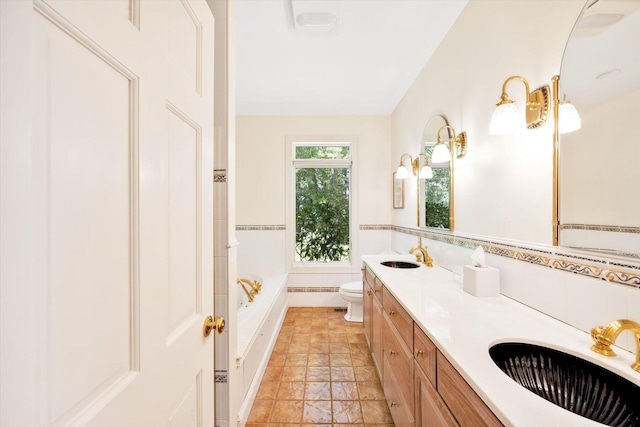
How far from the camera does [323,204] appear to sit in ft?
12.6

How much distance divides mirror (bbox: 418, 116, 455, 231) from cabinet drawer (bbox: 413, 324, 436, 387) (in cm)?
112

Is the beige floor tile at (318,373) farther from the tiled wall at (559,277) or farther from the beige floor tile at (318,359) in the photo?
the tiled wall at (559,277)

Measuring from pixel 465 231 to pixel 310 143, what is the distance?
2445 millimetres

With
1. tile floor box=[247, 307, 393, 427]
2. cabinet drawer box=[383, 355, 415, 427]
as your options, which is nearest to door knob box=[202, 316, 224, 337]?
cabinet drawer box=[383, 355, 415, 427]

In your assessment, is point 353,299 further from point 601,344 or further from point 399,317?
point 601,344

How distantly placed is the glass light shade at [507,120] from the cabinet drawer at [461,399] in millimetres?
1033

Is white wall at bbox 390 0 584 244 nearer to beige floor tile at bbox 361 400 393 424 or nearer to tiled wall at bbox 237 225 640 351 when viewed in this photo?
tiled wall at bbox 237 225 640 351

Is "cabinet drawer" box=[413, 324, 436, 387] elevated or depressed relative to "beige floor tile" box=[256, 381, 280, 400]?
elevated

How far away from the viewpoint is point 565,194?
3.52ft

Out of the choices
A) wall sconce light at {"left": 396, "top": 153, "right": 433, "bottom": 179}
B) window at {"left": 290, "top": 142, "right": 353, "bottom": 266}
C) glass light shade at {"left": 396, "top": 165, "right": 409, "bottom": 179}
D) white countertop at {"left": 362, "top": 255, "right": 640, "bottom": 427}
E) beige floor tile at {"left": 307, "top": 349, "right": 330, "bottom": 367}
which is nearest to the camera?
white countertop at {"left": 362, "top": 255, "right": 640, "bottom": 427}

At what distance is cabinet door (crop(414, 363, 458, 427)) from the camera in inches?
34.6

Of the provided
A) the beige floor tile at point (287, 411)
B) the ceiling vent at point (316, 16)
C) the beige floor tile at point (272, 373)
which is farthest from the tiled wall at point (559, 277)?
the ceiling vent at point (316, 16)

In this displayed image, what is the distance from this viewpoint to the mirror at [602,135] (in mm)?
836

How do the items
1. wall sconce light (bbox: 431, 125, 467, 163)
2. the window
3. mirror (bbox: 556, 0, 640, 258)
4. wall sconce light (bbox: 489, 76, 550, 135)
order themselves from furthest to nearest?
1. the window
2. wall sconce light (bbox: 431, 125, 467, 163)
3. wall sconce light (bbox: 489, 76, 550, 135)
4. mirror (bbox: 556, 0, 640, 258)
